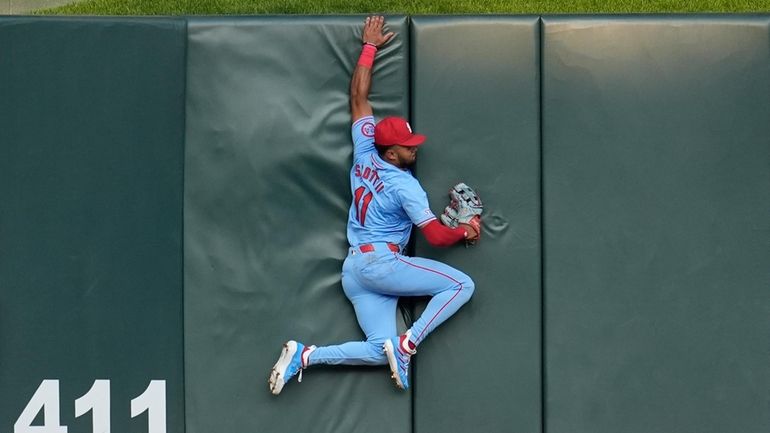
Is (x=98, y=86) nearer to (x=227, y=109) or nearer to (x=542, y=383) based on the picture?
(x=227, y=109)

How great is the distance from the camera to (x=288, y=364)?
562 cm

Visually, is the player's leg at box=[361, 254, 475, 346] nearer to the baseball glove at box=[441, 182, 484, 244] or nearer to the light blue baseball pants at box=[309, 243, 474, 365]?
the light blue baseball pants at box=[309, 243, 474, 365]

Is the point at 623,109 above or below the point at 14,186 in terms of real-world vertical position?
above

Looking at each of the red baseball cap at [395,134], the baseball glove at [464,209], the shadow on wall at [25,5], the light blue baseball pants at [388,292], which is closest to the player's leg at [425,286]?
the light blue baseball pants at [388,292]

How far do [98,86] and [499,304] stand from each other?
2386 millimetres

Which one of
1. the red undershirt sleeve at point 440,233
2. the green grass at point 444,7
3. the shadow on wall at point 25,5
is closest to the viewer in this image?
the red undershirt sleeve at point 440,233

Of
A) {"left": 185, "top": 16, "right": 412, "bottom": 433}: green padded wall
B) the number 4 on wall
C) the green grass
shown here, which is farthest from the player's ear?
the number 4 on wall

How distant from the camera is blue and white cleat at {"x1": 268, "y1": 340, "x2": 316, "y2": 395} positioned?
561 cm

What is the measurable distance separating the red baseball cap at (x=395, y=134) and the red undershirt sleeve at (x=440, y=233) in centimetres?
42

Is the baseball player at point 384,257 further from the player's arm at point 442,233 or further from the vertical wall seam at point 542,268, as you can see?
the vertical wall seam at point 542,268

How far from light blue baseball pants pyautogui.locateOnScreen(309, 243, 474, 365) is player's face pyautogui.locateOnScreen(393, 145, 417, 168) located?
43 centimetres

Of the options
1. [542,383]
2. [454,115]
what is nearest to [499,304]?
[542,383]

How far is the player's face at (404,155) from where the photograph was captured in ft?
18.2

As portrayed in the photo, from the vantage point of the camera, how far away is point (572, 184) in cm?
571
